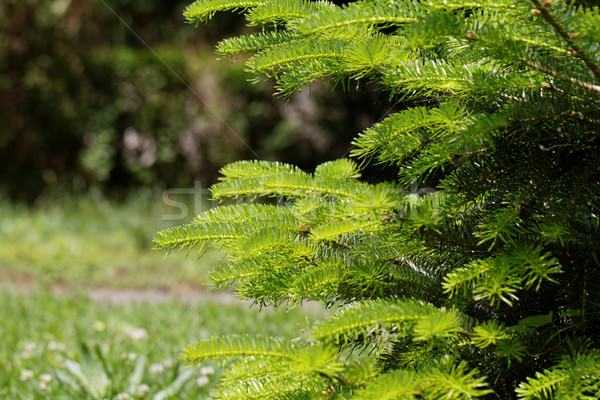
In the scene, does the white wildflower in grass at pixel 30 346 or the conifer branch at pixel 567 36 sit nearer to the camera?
the conifer branch at pixel 567 36

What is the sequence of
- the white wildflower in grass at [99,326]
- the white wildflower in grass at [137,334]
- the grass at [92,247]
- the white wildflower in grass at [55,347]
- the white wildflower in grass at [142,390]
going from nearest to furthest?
the white wildflower in grass at [142,390] → the white wildflower in grass at [55,347] → the white wildflower in grass at [137,334] → the white wildflower in grass at [99,326] → the grass at [92,247]

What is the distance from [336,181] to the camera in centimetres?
114

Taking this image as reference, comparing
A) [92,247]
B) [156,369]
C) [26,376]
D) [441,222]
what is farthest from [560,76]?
[92,247]

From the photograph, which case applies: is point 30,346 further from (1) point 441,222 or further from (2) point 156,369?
(1) point 441,222

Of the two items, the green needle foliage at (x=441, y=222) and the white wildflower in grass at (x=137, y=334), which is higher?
the green needle foliage at (x=441, y=222)

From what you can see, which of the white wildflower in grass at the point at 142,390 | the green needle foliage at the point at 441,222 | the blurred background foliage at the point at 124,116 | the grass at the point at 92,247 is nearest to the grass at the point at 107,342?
the white wildflower in grass at the point at 142,390

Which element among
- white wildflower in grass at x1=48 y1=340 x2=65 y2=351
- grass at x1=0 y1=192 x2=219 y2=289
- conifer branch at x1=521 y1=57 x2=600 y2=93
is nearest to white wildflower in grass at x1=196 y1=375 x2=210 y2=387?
white wildflower in grass at x1=48 y1=340 x2=65 y2=351

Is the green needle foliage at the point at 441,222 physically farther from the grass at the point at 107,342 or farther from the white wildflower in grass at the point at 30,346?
the white wildflower in grass at the point at 30,346

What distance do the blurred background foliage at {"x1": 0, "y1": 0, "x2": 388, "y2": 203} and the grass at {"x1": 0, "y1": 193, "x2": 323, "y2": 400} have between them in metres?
0.54

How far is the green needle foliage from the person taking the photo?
912 mm

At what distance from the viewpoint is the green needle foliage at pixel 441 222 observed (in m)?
0.91

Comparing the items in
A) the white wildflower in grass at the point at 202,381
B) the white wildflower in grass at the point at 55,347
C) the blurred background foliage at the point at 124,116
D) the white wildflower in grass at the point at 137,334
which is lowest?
the white wildflower in grass at the point at 137,334

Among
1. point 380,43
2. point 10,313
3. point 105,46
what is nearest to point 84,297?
point 10,313

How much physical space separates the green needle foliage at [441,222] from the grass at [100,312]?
190mm
